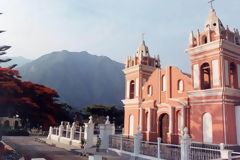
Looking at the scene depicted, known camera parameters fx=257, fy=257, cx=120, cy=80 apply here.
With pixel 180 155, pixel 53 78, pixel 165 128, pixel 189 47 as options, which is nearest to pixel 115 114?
pixel 165 128

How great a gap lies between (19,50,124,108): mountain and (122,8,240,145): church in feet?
377

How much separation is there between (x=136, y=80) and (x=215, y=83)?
996 cm

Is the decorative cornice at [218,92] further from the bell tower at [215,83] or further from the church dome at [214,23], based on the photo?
the church dome at [214,23]

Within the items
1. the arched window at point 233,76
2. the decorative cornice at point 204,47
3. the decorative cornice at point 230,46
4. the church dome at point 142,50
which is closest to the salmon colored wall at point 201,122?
the arched window at point 233,76

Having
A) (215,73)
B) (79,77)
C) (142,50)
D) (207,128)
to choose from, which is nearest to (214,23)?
(215,73)

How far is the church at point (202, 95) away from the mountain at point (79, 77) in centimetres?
11494

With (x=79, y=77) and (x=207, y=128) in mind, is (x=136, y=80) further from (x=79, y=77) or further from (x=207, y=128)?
(x=79, y=77)

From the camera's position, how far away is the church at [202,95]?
16.9 m

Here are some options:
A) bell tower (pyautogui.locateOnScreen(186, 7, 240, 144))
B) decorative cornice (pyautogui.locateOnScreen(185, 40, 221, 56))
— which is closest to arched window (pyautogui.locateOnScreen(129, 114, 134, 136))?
bell tower (pyautogui.locateOnScreen(186, 7, 240, 144))

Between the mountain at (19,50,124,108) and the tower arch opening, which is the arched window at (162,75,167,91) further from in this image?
the mountain at (19,50,124,108)

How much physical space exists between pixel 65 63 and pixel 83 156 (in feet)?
466

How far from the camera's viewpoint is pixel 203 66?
19.0 metres

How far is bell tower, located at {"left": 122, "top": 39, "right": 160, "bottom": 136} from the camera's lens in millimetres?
25422

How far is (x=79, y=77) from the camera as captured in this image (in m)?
151
